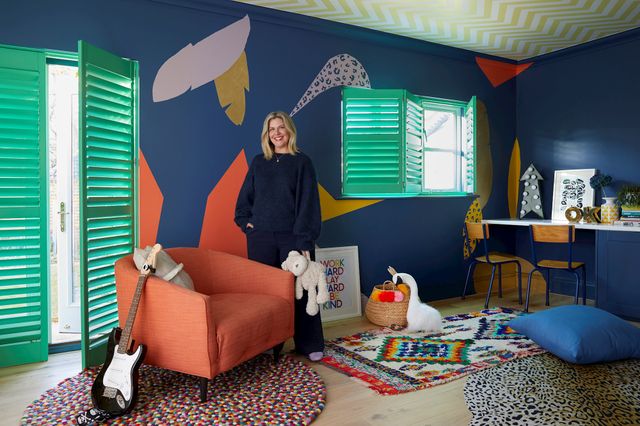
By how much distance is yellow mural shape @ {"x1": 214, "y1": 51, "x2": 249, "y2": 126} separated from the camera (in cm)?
364

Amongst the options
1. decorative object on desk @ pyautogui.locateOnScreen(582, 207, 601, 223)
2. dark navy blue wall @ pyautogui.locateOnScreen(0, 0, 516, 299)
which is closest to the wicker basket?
dark navy blue wall @ pyautogui.locateOnScreen(0, 0, 516, 299)

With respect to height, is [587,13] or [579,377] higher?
[587,13]

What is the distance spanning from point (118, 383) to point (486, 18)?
3682 mm

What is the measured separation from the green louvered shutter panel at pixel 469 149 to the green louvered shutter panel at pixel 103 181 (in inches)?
121

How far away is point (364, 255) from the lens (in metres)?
4.31

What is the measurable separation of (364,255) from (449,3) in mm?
2052

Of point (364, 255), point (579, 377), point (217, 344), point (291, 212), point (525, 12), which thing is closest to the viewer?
point (217, 344)

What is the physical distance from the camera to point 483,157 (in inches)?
203

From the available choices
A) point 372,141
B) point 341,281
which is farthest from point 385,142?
point 341,281

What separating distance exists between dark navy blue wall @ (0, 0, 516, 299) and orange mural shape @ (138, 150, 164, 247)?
46 millimetres

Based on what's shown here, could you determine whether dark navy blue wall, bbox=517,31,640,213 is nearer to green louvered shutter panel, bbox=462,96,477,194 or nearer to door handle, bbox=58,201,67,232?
green louvered shutter panel, bbox=462,96,477,194

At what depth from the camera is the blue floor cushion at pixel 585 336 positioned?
2.89m

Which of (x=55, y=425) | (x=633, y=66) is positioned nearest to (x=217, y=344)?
(x=55, y=425)

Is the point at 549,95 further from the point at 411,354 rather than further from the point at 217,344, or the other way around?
the point at 217,344
